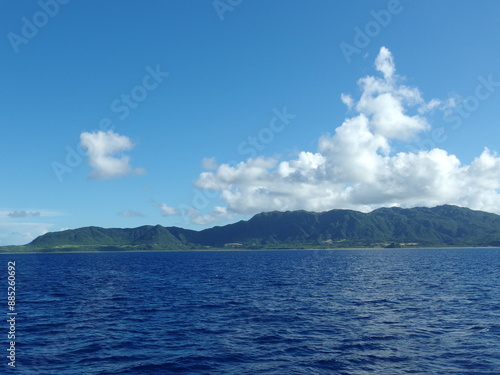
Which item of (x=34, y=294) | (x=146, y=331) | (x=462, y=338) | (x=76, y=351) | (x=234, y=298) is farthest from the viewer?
(x=34, y=294)

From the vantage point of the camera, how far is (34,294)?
92.1 metres

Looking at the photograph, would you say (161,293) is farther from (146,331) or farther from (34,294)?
(146,331)

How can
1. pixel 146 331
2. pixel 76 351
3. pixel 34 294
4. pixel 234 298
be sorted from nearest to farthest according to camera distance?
pixel 76 351 → pixel 146 331 → pixel 234 298 → pixel 34 294

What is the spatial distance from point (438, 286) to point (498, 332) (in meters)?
50.8

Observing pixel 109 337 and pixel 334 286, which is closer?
pixel 109 337

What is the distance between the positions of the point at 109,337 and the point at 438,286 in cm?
8432

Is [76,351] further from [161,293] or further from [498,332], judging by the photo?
[498,332]

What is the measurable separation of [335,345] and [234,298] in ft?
128

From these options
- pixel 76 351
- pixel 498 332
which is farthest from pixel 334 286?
pixel 76 351

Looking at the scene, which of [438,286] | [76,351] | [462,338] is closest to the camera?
[76,351]

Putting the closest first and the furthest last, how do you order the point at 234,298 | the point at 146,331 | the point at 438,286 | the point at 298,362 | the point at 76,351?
1. the point at 298,362
2. the point at 76,351
3. the point at 146,331
4. the point at 234,298
5. the point at 438,286

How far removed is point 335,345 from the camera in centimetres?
4597

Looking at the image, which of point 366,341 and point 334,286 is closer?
point 366,341

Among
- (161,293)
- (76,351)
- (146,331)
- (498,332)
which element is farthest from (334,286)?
(76,351)
